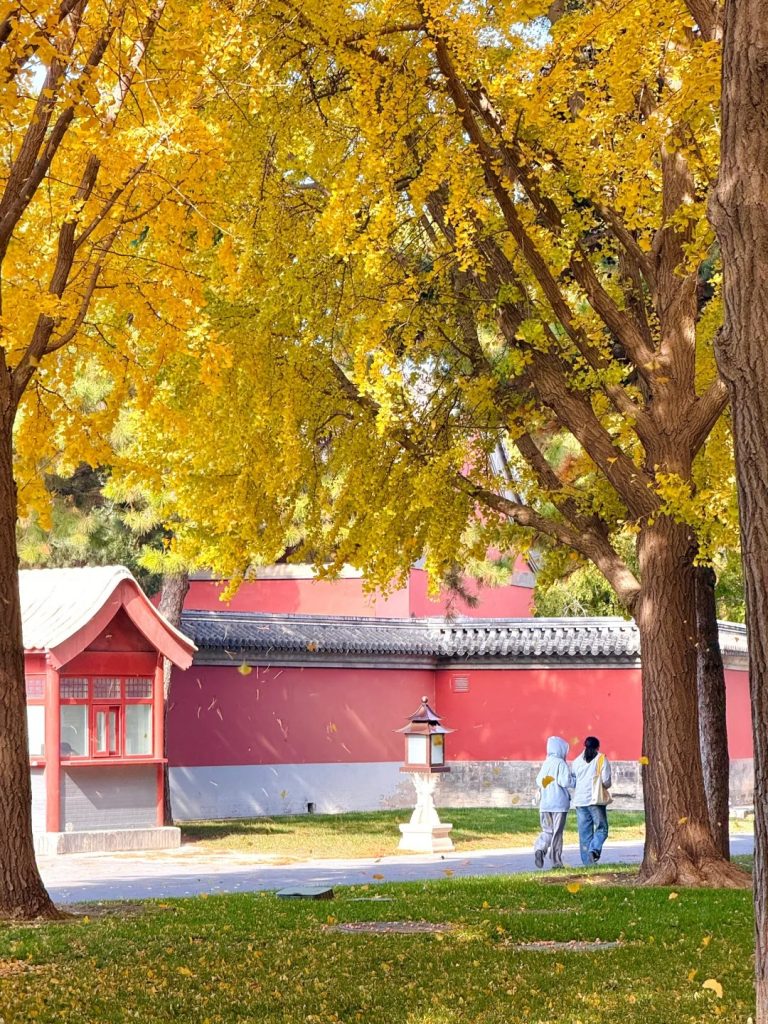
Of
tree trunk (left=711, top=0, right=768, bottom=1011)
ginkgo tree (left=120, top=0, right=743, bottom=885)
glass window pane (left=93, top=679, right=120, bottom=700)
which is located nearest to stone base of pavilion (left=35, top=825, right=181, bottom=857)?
glass window pane (left=93, top=679, right=120, bottom=700)

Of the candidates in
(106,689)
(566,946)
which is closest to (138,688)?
(106,689)

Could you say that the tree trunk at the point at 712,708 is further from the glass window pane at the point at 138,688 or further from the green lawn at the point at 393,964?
the glass window pane at the point at 138,688

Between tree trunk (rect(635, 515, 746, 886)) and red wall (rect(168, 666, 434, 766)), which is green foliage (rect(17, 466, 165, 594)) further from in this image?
tree trunk (rect(635, 515, 746, 886))

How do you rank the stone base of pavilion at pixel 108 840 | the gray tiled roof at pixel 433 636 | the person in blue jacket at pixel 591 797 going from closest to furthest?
Answer: the person in blue jacket at pixel 591 797 → the stone base of pavilion at pixel 108 840 → the gray tiled roof at pixel 433 636

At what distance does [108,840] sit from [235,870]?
3.10 m

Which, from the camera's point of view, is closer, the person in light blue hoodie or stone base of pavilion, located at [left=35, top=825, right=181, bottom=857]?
the person in light blue hoodie

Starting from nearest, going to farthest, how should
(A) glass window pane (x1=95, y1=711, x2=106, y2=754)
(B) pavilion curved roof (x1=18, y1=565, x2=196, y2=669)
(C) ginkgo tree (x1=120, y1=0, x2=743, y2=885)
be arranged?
(C) ginkgo tree (x1=120, y1=0, x2=743, y2=885) → (B) pavilion curved roof (x1=18, y1=565, x2=196, y2=669) → (A) glass window pane (x1=95, y1=711, x2=106, y2=754)

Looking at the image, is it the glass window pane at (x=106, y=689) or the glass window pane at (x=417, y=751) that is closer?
the glass window pane at (x=106, y=689)

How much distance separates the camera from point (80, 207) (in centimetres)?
1048

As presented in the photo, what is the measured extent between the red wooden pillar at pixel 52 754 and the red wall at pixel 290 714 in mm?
5209

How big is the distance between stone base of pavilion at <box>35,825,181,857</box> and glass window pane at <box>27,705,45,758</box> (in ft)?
3.71

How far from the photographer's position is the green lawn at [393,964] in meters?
6.95

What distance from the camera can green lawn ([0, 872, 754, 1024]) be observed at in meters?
6.95

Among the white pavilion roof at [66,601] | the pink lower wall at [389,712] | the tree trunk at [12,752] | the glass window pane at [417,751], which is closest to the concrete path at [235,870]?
the glass window pane at [417,751]
